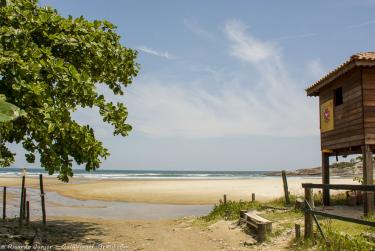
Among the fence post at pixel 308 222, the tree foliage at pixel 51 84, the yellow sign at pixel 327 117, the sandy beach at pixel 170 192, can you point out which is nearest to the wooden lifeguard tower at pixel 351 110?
the yellow sign at pixel 327 117

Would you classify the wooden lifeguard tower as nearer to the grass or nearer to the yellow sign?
the yellow sign

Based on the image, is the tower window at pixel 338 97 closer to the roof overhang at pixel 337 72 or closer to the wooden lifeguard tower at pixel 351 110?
the wooden lifeguard tower at pixel 351 110

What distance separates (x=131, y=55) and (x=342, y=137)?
420 inches

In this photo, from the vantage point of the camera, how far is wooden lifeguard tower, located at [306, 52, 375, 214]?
1788 centimetres

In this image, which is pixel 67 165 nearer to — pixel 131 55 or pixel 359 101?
pixel 131 55

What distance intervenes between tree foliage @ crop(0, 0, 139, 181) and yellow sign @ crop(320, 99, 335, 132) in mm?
12116

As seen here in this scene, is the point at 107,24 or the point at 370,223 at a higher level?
the point at 107,24

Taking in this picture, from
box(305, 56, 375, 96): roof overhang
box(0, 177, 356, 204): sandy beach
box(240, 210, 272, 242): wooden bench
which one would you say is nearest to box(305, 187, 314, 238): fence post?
box(240, 210, 272, 242): wooden bench

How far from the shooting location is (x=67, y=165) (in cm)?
1094

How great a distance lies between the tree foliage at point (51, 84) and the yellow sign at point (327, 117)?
12116mm

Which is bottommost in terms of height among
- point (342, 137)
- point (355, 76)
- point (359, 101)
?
point (342, 137)

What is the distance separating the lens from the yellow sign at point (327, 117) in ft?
70.0

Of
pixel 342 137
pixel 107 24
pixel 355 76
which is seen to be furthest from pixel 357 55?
pixel 107 24

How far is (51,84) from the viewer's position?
35.0 feet
